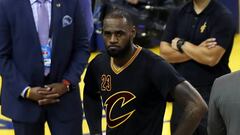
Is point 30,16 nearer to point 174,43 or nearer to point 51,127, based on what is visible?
point 51,127

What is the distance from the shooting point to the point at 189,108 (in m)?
2.94

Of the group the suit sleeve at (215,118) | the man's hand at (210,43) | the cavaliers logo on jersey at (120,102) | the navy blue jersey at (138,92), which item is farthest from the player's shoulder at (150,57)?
the man's hand at (210,43)

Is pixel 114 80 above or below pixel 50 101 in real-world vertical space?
above

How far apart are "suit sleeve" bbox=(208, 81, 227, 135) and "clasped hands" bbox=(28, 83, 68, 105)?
3.99ft

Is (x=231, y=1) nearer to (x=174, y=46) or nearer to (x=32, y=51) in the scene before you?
(x=174, y=46)

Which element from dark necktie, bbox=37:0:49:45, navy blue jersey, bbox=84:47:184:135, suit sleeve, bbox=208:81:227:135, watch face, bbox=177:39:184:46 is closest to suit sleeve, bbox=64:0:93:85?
dark necktie, bbox=37:0:49:45

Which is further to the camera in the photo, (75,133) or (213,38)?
(213,38)

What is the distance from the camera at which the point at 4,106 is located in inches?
145

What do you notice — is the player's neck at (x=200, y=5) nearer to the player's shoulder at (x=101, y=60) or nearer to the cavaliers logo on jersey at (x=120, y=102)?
the player's shoulder at (x=101, y=60)

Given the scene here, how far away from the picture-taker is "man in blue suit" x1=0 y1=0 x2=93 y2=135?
3494 millimetres

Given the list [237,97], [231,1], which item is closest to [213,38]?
[237,97]

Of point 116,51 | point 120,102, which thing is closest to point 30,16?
point 116,51

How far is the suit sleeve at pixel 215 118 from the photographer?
8.32ft

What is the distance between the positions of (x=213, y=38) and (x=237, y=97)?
1.74 meters
